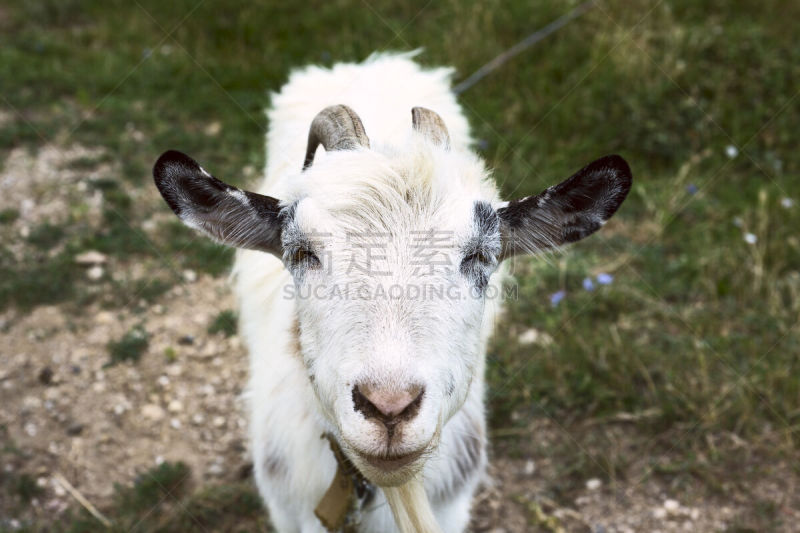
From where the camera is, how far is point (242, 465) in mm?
4020

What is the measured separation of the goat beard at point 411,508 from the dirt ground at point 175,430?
1402 mm

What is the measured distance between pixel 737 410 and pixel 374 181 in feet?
9.15

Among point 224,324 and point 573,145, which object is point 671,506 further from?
point 573,145

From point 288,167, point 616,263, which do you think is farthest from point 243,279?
point 616,263

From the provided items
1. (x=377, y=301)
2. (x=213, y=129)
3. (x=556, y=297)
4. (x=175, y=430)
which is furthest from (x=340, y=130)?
(x=213, y=129)

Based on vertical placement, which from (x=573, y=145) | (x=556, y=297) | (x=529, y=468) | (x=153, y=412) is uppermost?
(x=573, y=145)

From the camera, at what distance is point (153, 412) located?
14.0 ft

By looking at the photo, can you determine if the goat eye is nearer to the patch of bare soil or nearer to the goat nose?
the goat nose

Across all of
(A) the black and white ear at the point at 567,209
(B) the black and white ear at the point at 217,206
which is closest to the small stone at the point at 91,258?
(B) the black and white ear at the point at 217,206

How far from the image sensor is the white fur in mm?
2000

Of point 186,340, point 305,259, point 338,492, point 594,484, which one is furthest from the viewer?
point 186,340

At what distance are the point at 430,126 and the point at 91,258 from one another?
11.4 ft

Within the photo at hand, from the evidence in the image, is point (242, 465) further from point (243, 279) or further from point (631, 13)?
point (631, 13)

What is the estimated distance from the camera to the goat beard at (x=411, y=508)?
2.44 m
